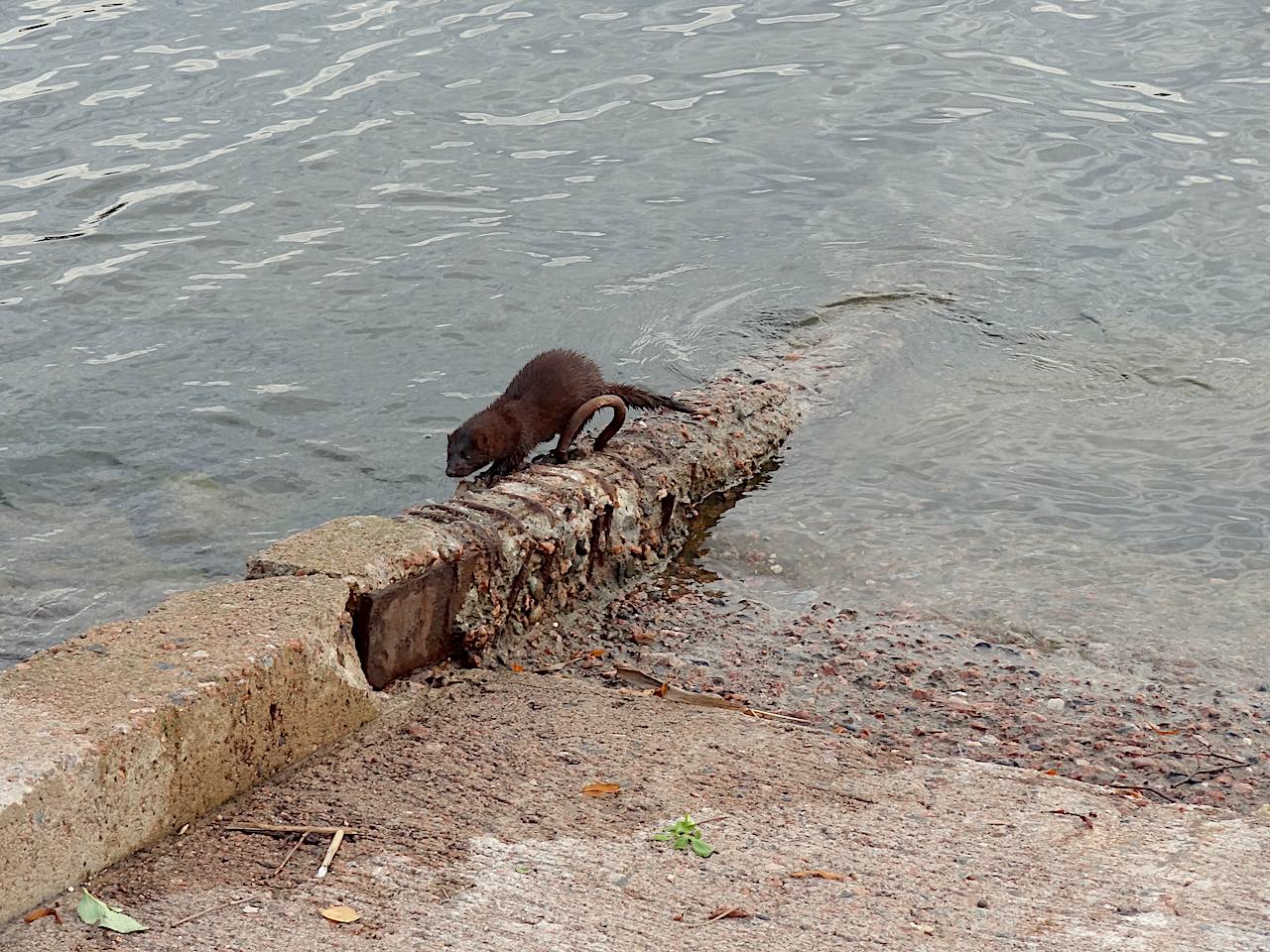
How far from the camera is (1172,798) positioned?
4.34m

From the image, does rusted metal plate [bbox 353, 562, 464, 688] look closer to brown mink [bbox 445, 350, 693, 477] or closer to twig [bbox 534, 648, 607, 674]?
twig [bbox 534, 648, 607, 674]

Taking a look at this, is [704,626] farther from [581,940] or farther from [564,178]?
[564,178]

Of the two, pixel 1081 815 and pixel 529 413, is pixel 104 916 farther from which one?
pixel 529 413

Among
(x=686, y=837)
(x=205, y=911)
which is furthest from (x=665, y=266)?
(x=205, y=911)

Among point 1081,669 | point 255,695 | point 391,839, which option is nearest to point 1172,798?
point 1081,669

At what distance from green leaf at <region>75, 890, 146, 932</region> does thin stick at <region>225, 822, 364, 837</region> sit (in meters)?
0.47

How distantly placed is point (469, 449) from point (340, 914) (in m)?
3.33

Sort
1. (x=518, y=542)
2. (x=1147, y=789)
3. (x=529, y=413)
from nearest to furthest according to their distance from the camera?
(x=1147, y=789) → (x=518, y=542) → (x=529, y=413)

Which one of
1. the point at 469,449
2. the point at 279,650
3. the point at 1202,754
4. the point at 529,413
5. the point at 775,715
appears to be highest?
the point at 279,650

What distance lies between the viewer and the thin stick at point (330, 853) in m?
3.48

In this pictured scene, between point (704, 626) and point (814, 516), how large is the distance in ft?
4.10

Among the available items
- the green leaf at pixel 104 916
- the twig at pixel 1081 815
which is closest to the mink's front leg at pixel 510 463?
the twig at pixel 1081 815

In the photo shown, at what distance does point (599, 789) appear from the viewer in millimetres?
3982

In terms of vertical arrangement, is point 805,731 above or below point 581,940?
Answer: below
